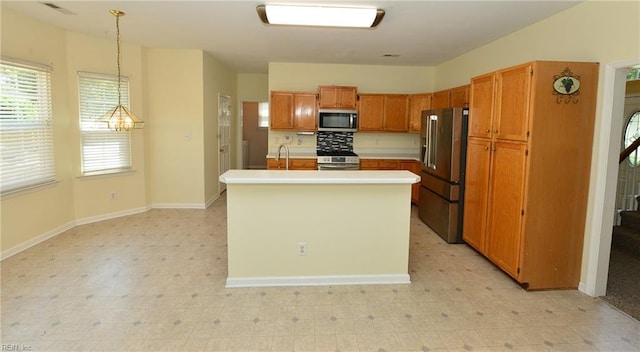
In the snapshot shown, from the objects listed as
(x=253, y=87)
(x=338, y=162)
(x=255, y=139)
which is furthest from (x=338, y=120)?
(x=255, y=139)

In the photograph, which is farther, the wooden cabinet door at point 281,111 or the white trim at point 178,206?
the wooden cabinet door at point 281,111

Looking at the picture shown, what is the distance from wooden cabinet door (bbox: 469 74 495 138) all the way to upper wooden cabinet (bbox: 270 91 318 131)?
2988mm

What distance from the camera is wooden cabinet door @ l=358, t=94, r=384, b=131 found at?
6.52 metres

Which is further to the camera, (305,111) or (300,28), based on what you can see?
(305,111)

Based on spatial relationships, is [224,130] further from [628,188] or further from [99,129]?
[628,188]

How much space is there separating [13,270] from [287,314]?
2767 mm

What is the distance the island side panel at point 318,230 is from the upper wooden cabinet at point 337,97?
3.46m

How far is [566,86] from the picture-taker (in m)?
3.00

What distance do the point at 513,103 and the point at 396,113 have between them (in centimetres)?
334

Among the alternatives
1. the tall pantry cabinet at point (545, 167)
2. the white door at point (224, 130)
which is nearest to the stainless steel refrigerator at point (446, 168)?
the tall pantry cabinet at point (545, 167)

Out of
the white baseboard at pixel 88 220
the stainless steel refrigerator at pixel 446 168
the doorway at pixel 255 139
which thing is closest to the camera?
the white baseboard at pixel 88 220

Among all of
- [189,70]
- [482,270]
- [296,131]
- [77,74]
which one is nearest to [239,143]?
[296,131]

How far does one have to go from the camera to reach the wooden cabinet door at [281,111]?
6395 millimetres

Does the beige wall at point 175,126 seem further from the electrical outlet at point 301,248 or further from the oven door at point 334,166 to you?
the electrical outlet at point 301,248
